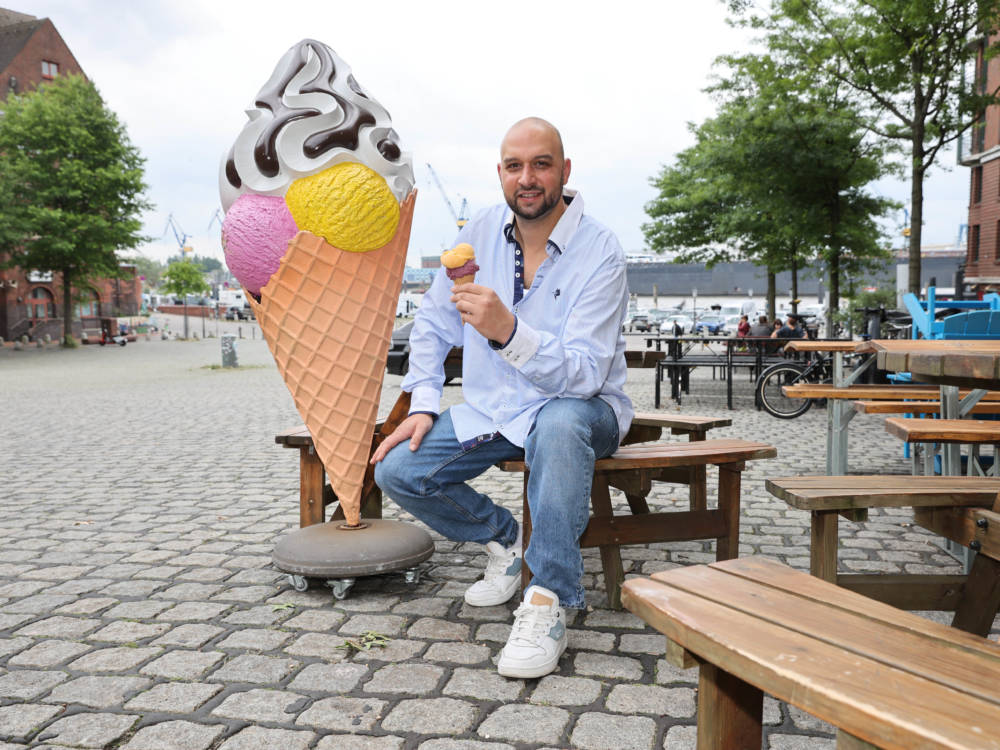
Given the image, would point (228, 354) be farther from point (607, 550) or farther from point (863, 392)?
point (607, 550)

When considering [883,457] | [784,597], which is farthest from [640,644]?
[883,457]

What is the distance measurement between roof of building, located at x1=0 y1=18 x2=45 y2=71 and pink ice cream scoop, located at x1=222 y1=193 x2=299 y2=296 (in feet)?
159

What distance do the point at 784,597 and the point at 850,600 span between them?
12 centimetres

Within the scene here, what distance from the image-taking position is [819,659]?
1.31 metres

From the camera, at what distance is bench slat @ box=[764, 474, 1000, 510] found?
2398mm

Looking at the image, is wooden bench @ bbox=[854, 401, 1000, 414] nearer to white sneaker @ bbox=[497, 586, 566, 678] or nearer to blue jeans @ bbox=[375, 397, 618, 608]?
blue jeans @ bbox=[375, 397, 618, 608]

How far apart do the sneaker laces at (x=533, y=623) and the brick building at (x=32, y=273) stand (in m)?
40.1

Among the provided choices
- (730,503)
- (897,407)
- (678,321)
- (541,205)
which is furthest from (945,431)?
(678,321)

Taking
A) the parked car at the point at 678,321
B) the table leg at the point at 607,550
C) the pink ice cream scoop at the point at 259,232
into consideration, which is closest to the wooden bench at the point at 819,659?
the table leg at the point at 607,550

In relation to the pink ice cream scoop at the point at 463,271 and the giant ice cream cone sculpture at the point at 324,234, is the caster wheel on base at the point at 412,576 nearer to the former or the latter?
the giant ice cream cone sculpture at the point at 324,234

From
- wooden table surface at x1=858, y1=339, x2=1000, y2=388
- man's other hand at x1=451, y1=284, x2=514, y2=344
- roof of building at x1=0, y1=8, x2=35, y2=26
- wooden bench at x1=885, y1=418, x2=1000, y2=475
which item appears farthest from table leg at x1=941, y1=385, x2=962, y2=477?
roof of building at x1=0, y1=8, x2=35, y2=26

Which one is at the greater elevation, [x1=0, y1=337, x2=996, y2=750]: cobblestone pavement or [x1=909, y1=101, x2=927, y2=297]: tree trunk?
[x1=909, y1=101, x2=927, y2=297]: tree trunk

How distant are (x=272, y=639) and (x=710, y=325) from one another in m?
43.7

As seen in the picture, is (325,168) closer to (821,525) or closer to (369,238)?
(369,238)
